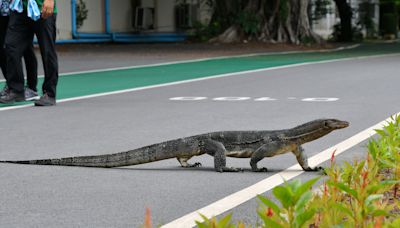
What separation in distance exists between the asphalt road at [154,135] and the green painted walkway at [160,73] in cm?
112

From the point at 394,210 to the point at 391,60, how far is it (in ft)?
67.3

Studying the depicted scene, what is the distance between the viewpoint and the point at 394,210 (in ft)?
19.1

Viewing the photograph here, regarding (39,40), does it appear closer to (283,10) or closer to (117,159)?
(117,159)

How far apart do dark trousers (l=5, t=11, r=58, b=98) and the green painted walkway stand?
2.07 ft

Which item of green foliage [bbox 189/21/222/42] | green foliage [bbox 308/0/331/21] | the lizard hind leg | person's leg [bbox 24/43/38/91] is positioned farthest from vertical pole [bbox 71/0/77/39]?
the lizard hind leg

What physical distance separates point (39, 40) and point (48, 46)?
15 cm

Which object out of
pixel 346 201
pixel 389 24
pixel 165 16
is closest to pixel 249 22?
pixel 165 16

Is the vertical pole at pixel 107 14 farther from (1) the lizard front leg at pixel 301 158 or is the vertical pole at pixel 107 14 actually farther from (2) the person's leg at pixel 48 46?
(1) the lizard front leg at pixel 301 158

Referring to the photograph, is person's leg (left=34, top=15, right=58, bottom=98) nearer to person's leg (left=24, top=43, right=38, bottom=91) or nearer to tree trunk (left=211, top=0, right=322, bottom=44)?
person's leg (left=24, top=43, right=38, bottom=91)

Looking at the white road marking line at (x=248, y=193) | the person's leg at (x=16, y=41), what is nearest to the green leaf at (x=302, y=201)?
the white road marking line at (x=248, y=193)

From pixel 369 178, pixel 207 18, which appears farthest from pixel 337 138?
pixel 207 18

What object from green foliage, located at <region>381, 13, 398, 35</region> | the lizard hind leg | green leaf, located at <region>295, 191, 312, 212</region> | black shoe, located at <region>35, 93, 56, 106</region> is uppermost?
green leaf, located at <region>295, 191, 312, 212</region>

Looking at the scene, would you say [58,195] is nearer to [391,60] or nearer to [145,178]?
[145,178]

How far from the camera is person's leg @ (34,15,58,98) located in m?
13.2
